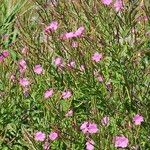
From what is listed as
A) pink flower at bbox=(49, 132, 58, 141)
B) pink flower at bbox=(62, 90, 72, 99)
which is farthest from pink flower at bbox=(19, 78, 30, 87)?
pink flower at bbox=(49, 132, 58, 141)

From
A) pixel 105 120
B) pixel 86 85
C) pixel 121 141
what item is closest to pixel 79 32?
pixel 86 85

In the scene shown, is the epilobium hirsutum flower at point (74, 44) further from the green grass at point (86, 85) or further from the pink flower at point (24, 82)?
the pink flower at point (24, 82)

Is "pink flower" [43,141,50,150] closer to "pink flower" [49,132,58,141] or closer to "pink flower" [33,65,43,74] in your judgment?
"pink flower" [49,132,58,141]

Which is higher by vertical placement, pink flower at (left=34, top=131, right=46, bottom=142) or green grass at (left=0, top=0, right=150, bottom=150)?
green grass at (left=0, top=0, right=150, bottom=150)

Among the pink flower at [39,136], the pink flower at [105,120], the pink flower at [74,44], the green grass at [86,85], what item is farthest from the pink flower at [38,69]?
the pink flower at [105,120]

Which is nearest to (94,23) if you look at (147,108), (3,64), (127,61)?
(127,61)

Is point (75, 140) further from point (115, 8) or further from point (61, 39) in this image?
point (115, 8)

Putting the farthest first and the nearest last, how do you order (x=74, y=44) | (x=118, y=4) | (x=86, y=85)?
(x=118, y=4) → (x=74, y=44) → (x=86, y=85)

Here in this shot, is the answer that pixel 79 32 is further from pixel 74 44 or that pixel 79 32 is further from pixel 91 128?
pixel 91 128
